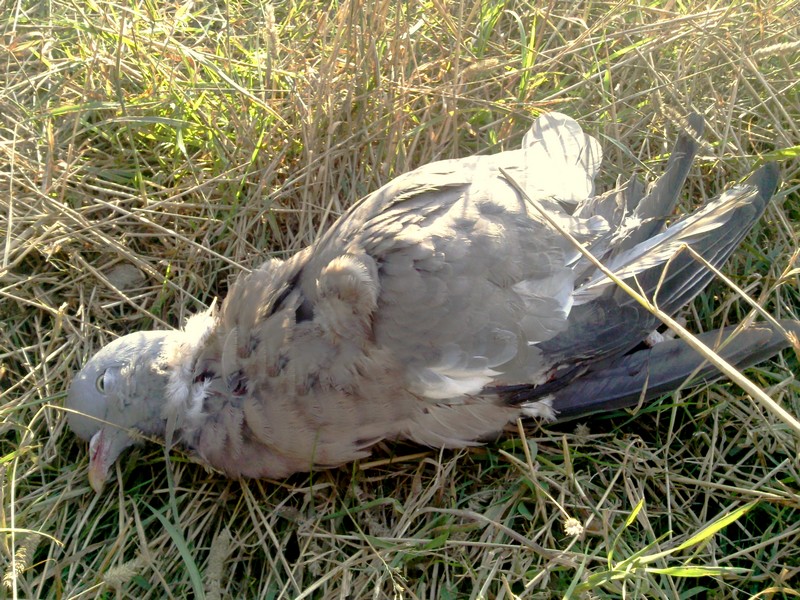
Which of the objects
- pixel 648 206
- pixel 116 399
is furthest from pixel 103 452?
pixel 648 206

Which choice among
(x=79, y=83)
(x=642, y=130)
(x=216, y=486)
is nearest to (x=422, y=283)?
(x=216, y=486)

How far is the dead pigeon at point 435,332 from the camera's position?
203 cm

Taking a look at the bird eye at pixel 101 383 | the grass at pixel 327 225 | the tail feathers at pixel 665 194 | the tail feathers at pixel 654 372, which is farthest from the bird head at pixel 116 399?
the tail feathers at pixel 665 194

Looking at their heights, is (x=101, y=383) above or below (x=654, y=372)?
below

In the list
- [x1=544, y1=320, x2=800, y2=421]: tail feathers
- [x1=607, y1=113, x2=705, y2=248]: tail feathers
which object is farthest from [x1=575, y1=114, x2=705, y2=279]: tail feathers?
[x1=544, y1=320, x2=800, y2=421]: tail feathers

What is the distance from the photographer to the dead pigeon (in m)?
2.03

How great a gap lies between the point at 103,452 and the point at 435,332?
1.08 meters

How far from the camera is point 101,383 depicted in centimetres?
227

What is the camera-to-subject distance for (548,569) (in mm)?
1959

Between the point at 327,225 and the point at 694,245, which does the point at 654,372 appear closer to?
the point at 694,245

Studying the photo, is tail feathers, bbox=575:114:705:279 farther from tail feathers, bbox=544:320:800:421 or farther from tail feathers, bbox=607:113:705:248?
tail feathers, bbox=544:320:800:421

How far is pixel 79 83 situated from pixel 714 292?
2.55m

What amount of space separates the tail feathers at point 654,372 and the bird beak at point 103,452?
123cm

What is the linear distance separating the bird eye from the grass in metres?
0.21
